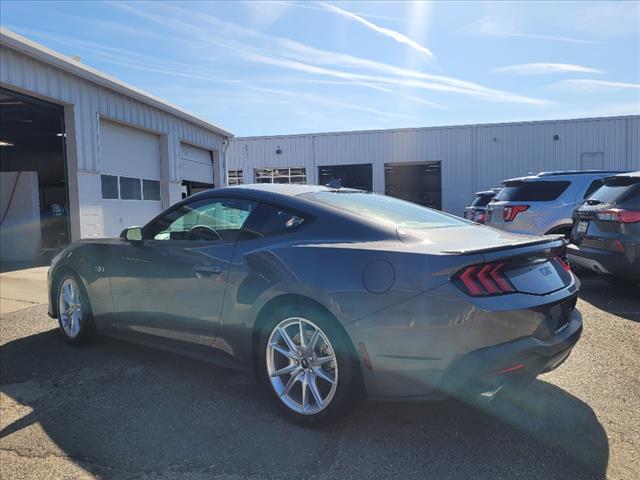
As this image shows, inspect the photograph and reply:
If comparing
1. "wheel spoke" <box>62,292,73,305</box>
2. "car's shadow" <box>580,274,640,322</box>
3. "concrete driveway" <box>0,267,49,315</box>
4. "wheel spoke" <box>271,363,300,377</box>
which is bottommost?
"car's shadow" <box>580,274,640,322</box>

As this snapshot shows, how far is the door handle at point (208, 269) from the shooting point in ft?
11.7

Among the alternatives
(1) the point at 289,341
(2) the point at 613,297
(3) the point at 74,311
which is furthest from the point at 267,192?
(2) the point at 613,297

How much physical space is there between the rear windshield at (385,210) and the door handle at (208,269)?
0.79 meters

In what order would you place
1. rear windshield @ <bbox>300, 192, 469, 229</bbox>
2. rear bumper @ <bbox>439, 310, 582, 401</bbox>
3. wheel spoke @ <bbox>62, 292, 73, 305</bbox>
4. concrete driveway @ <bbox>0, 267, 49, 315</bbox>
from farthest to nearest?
concrete driveway @ <bbox>0, 267, 49, 315</bbox>
wheel spoke @ <bbox>62, 292, 73, 305</bbox>
rear windshield @ <bbox>300, 192, 469, 229</bbox>
rear bumper @ <bbox>439, 310, 582, 401</bbox>

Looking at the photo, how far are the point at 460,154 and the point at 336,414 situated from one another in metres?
25.4

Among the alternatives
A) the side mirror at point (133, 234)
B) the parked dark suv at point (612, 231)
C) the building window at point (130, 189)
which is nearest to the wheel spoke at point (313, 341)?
the side mirror at point (133, 234)

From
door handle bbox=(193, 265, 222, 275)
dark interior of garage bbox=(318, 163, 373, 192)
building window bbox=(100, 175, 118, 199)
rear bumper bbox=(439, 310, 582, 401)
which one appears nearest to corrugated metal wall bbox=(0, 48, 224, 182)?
building window bbox=(100, 175, 118, 199)

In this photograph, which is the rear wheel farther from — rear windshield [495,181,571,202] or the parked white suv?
rear windshield [495,181,571,202]

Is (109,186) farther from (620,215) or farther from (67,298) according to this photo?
(620,215)

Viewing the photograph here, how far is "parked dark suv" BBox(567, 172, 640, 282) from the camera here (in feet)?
19.5

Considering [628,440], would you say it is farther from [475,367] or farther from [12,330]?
[12,330]

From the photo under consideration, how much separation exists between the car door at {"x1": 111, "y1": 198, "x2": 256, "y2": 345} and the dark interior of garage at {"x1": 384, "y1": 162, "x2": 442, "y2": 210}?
24722 millimetres

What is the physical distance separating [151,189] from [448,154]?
56.4 feet

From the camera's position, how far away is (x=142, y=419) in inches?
133
